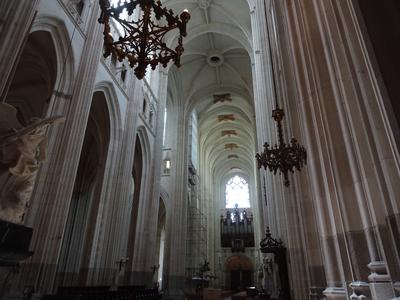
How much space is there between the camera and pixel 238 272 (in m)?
30.4

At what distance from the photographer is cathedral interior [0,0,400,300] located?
276cm

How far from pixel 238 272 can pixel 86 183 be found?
66.0ft

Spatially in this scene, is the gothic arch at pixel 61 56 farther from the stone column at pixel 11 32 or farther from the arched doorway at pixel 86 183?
the arched doorway at pixel 86 183

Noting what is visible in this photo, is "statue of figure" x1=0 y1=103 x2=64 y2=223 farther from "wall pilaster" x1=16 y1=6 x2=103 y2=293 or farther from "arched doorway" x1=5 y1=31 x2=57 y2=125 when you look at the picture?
Result: "arched doorway" x1=5 y1=31 x2=57 y2=125

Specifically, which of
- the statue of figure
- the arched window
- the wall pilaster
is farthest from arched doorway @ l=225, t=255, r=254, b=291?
the statue of figure

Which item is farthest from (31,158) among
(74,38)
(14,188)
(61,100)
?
(74,38)

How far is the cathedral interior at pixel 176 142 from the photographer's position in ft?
9.04

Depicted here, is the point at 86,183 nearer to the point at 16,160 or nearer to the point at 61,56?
the point at 61,56

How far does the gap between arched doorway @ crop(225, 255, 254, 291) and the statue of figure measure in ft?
92.7

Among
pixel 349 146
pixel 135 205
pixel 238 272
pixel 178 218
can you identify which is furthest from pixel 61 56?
pixel 238 272

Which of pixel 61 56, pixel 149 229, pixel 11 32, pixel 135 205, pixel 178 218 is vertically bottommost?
pixel 149 229

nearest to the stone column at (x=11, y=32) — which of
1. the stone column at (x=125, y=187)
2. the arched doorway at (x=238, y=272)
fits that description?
the stone column at (x=125, y=187)

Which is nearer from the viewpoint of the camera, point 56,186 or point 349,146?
point 349,146

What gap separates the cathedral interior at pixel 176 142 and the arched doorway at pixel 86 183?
8cm
